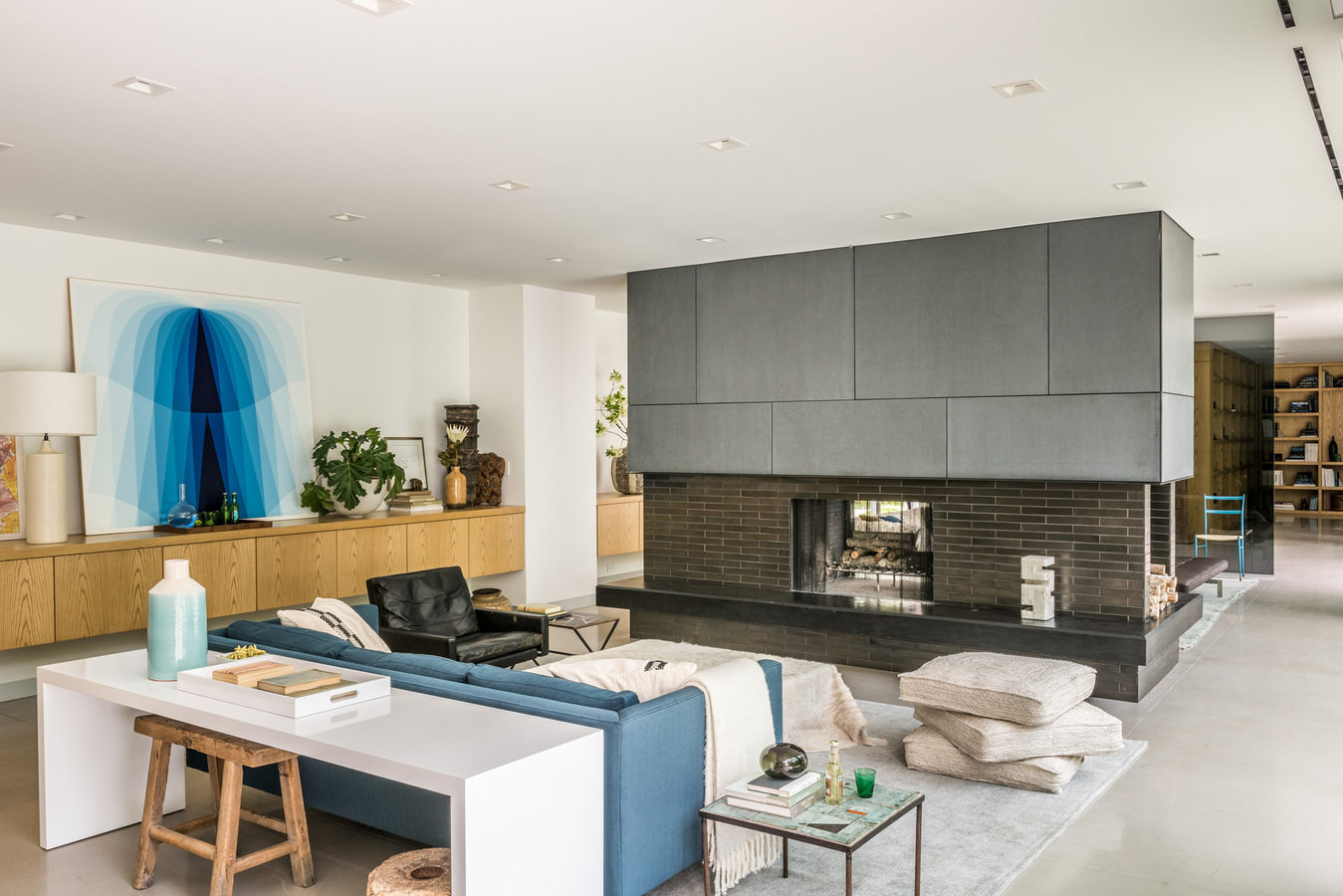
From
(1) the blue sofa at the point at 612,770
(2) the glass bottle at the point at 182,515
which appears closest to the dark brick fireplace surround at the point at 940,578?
(1) the blue sofa at the point at 612,770

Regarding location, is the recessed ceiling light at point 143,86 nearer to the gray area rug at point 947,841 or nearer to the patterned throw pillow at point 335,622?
the patterned throw pillow at point 335,622

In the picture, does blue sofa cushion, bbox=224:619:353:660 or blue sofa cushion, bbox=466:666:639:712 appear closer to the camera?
blue sofa cushion, bbox=466:666:639:712

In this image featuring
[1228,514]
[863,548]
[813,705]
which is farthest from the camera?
[1228,514]

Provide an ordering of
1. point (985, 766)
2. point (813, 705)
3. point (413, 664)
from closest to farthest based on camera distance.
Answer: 1. point (413, 664)
2. point (985, 766)
3. point (813, 705)

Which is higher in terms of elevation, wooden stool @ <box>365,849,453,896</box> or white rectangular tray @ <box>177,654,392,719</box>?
white rectangular tray @ <box>177,654,392,719</box>

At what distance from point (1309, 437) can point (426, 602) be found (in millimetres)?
16443

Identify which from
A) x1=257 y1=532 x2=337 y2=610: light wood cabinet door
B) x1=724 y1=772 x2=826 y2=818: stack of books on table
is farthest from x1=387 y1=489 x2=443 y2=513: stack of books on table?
x1=724 y1=772 x2=826 y2=818: stack of books on table

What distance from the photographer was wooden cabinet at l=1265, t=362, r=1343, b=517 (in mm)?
16719

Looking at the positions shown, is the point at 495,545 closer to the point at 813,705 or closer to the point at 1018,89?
the point at 813,705

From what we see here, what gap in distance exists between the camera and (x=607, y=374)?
10180mm

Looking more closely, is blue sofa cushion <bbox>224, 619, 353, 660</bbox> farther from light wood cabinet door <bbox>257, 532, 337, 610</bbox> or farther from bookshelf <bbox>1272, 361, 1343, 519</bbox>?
bookshelf <bbox>1272, 361, 1343, 519</bbox>

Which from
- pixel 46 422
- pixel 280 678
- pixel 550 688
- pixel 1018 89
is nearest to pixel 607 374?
pixel 46 422

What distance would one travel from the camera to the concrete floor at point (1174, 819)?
336 cm

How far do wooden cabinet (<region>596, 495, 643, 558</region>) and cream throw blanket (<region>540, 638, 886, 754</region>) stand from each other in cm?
431
